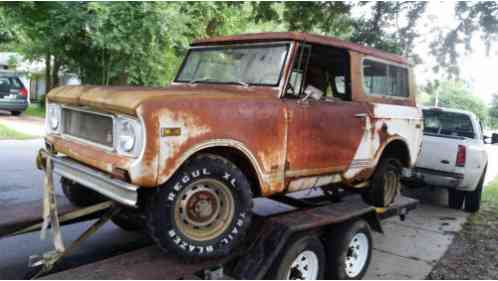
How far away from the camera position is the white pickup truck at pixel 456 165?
7504 millimetres

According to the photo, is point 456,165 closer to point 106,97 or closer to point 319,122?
point 319,122

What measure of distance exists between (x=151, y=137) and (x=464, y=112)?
24.0 feet

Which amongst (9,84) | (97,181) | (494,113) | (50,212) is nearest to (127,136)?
(97,181)

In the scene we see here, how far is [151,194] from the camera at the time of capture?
10.6 feet

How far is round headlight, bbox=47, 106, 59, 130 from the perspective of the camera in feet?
13.4

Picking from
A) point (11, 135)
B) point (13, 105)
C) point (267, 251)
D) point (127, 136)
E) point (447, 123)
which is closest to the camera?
point (127, 136)

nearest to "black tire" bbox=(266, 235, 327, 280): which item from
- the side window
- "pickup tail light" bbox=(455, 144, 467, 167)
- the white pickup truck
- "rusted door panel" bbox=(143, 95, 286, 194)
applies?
"rusted door panel" bbox=(143, 95, 286, 194)

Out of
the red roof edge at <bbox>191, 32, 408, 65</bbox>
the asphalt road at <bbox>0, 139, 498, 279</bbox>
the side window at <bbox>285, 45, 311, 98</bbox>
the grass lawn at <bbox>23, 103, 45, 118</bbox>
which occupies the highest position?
the red roof edge at <bbox>191, 32, 408, 65</bbox>

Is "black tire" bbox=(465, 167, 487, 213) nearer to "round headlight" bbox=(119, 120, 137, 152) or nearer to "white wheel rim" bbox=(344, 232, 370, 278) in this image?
"white wheel rim" bbox=(344, 232, 370, 278)

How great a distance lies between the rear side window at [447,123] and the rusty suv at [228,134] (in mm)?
3649

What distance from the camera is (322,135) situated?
422 centimetres

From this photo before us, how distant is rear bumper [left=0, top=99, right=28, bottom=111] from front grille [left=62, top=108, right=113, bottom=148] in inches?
622

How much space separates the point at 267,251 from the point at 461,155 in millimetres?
5154

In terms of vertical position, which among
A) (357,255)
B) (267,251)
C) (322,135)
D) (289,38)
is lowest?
(357,255)
